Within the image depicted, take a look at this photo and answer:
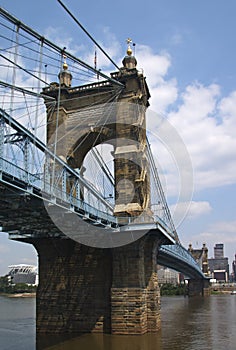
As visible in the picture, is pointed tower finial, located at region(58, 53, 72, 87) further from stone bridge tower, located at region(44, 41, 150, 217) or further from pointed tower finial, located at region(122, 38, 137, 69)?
A: pointed tower finial, located at region(122, 38, 137, 69)

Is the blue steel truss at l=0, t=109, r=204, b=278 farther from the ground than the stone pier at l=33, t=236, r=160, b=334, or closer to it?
farther from the ground

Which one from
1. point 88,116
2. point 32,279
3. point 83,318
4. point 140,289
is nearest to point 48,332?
point 83,318

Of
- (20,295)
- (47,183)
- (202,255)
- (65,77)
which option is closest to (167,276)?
(202,255)

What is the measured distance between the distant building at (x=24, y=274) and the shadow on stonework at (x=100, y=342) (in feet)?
415

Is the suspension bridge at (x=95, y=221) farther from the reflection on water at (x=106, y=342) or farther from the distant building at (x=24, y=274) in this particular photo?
the distant building at (x=24, y=274)

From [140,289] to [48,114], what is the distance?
16.1 m

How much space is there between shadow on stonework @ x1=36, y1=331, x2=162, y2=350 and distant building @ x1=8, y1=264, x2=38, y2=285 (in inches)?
4977

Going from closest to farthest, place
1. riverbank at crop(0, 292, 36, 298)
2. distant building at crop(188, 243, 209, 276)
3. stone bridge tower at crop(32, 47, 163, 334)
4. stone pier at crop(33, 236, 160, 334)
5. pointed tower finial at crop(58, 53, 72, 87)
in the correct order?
stone pier at crop(33, 236, 160, 334), stone bridge tower at crop(32, 47, 163, 334), pointed tower finial at crop(58, 53, 72, 87), riverbank at crop(0, 292, 36, 298), distant building at crop(188, 243, 209, 276)

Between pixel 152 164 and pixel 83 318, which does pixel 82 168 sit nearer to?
pixel 152 164

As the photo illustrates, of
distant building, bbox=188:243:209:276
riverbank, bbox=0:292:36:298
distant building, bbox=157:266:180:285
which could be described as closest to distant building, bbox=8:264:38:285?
riverbank, bbox=0:292:36:298

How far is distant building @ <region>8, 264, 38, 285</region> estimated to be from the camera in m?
152

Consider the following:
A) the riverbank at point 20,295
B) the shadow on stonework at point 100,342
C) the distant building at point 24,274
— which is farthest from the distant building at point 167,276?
the shadow on stonework at point 100,342

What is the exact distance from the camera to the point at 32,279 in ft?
502

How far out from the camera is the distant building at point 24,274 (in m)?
152
